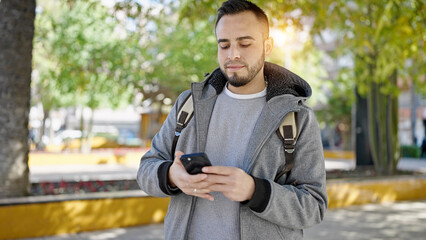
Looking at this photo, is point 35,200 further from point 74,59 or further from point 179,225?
point 74,59

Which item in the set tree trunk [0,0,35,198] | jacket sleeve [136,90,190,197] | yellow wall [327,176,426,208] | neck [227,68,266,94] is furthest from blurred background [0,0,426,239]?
neck [227,68,266,94]

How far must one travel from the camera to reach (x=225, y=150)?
2098 mm

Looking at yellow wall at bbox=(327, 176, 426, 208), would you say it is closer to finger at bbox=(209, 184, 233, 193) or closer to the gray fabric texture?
the gray fabric texture

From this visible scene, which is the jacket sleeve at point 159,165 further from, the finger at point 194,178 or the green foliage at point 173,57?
the green foliage at point 173,57

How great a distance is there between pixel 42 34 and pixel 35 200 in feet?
17.7

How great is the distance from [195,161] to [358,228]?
252 inches

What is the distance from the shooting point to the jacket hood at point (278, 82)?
84.6 inches

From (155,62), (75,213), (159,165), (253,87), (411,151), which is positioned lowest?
(411,151)

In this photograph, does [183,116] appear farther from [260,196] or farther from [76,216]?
[76,216]

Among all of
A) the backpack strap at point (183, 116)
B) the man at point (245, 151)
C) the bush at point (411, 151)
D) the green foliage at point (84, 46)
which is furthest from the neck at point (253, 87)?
the bush at point (411, 151)

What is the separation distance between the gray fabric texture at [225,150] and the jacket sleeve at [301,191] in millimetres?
208

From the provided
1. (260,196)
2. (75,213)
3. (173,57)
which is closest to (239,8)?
(260,196)

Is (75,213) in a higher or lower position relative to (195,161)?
lower

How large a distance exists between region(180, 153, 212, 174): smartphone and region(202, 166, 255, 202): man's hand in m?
0.05
